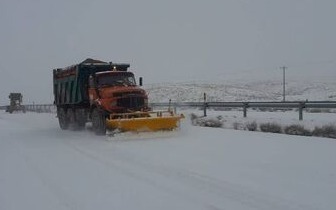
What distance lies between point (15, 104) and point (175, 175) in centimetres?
5306

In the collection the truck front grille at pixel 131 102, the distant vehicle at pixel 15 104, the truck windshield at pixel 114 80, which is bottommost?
the distant vehicle at pixel 15 104

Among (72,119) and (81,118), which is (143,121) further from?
(72,119)

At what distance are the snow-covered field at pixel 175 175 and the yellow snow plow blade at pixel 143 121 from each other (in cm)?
136

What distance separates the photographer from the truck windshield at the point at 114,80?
59.1 ft

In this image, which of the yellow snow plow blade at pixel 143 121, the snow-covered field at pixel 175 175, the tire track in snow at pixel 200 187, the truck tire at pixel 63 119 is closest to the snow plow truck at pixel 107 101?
the yellow snow plow blade at pixel 143 121

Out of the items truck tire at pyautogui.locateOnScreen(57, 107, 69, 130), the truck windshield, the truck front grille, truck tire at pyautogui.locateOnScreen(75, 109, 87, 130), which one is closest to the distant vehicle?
truck tire at pyautogui.locateOnScreen(57, 107, 69, 130)

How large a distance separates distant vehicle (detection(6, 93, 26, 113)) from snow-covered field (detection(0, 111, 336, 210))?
45.0 metres

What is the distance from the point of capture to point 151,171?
373 inches

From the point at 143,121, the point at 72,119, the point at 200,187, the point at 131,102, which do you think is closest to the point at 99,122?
the point at 131,102

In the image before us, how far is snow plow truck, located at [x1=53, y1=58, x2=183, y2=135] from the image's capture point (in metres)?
16.2

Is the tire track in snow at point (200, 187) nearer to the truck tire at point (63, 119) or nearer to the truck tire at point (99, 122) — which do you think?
the truck tire at point (99, 122)

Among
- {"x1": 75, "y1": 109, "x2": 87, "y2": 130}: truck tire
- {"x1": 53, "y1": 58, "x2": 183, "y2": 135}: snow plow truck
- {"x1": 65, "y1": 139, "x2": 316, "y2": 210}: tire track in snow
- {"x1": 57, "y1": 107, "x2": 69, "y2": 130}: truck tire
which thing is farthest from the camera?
{"x1": 57, "y1": 107, "x2": 69, "y2": 130}: truck tire

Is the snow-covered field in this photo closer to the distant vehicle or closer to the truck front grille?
the truck front grille

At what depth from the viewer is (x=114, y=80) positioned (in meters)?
18.2
